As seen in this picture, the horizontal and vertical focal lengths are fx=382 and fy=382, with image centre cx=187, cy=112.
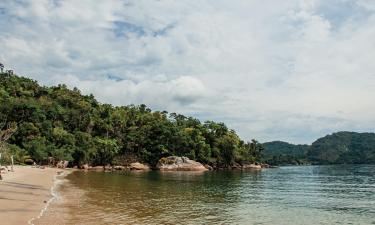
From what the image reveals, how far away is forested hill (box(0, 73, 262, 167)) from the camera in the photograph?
372 feet

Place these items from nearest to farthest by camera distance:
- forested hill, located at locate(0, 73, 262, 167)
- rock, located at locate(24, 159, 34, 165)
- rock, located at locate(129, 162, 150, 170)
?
rock, located at locate(24, 159, 34, 165)
forested hill, located at locate(0, 73, 262, 167)
rock, located at locate(129, 162, 150, 170)

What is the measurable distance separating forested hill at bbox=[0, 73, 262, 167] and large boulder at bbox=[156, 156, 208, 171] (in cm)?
650

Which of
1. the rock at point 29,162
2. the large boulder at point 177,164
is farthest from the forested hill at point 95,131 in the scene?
A: the large boulder at point 177,164

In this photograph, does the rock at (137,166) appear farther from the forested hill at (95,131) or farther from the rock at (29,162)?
the rock at (29,162)

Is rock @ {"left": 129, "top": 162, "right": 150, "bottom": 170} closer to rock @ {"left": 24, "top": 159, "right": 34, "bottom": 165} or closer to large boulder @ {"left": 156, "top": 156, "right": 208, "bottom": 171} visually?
large boulder @ {"left": 156, "top": 156, "right": 208, "bottom": 171}

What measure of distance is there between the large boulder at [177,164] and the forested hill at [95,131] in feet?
21.3

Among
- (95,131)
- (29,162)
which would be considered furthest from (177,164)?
(29,162)

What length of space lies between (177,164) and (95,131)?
33.3 meters

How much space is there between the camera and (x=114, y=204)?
3431 centimetres

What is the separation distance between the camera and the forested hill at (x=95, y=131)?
113500 mm

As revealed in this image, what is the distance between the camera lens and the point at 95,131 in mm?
137125

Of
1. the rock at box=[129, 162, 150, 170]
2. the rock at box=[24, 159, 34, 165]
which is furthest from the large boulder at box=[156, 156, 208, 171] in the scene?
the rock at box=[24, 159, 34, 165]

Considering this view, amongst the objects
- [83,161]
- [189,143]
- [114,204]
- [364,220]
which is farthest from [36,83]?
[364,220]

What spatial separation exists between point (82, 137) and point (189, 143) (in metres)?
39.3
